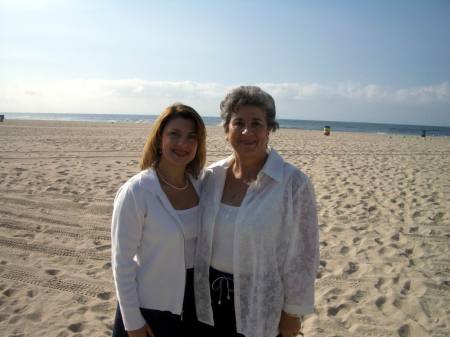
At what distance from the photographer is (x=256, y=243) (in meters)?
1.83

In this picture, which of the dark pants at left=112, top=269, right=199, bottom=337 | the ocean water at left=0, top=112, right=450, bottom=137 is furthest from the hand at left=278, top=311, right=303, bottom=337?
the ocean water at left=0, top=112, right=450, bottom=137

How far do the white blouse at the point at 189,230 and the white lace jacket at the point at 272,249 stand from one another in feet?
0.25

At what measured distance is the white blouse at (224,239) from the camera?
192cm

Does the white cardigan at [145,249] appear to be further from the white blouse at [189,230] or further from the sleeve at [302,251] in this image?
the sleeve at [302,251]

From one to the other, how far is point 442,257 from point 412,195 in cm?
305

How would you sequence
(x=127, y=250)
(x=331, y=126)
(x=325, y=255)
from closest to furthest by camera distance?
(x=127, y=250) → (x=325, y=255) → (x=331, y=126)

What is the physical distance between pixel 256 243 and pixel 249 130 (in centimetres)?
63

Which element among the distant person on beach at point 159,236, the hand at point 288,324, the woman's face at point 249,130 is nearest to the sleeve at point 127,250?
the distant person on beach at point 159,236

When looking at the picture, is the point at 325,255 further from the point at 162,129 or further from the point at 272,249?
the point at 162,129

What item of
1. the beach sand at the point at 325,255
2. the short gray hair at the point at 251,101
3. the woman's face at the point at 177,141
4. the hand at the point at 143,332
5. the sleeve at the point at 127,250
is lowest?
the beach sand at the point at 325,255

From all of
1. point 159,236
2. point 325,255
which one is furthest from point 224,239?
point 325,255

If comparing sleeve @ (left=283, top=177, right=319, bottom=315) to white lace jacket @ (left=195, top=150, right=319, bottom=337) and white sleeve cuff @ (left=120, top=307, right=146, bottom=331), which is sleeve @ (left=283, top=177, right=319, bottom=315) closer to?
white lace jacket @ (left=195, top=150, right=319, bottom=337)

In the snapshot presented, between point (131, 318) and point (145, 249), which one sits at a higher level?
point (145, 249)

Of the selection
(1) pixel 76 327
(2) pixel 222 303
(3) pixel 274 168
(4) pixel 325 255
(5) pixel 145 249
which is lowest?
(1) pixel 76 327
